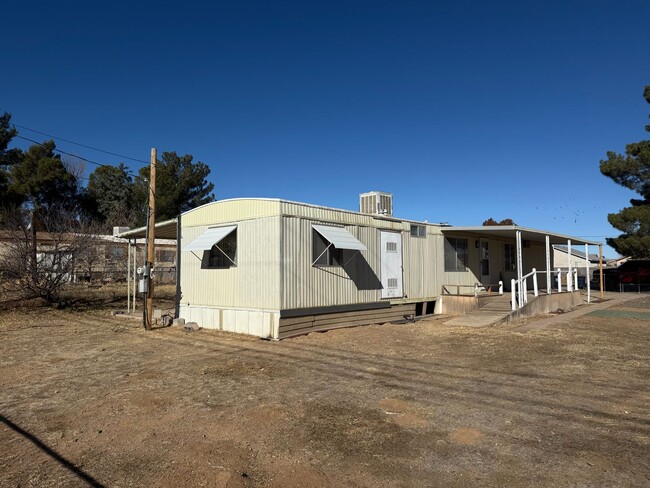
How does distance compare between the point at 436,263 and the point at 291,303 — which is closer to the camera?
the point at 291,303

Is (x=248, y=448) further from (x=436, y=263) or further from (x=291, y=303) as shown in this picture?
(x=436, y=263)

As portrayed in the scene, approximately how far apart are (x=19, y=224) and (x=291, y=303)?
12.3 meters

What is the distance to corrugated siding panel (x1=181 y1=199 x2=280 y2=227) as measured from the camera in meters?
10.4

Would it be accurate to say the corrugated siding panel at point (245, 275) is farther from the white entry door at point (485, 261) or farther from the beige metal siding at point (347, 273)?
the white entry door at point (485, 261)

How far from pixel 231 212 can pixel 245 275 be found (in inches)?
65.7

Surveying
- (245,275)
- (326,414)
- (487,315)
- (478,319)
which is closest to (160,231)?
(245,275)

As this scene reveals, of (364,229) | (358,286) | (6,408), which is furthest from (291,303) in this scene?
(6,408)

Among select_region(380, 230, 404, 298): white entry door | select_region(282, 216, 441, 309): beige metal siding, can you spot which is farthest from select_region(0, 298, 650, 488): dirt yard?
select_region(380, 230, 404, 298): white entry door

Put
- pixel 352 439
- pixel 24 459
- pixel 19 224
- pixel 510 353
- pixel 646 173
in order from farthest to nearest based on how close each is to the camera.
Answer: pixel 646 173, pixel 19 224, pixel 510 353, pixel 352 439, pixel 24 459

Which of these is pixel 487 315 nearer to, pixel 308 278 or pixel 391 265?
pixel 391 265

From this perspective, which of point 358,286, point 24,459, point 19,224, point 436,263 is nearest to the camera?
point 24,459

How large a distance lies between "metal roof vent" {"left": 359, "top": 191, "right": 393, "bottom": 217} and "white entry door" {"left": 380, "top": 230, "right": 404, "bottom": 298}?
865mm

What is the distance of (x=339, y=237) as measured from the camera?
36.1 ft

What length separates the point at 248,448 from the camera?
165 inches
